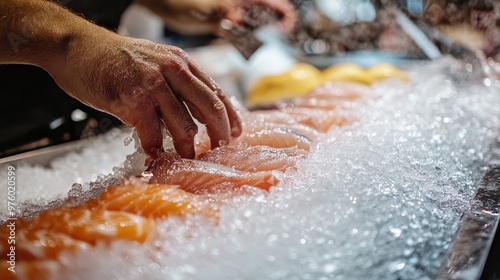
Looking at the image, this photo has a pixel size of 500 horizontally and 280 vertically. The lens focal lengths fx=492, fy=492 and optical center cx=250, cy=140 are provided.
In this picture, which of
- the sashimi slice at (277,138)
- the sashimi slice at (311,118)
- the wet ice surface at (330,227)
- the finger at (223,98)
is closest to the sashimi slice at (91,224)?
the wet ice surface at (330,227)

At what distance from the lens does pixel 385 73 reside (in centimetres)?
295

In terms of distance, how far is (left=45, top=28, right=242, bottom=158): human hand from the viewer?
1124 millimetres

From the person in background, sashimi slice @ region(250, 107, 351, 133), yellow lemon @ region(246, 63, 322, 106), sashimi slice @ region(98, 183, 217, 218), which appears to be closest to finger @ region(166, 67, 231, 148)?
the person in background

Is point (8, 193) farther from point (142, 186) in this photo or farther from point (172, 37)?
point (172, 37)

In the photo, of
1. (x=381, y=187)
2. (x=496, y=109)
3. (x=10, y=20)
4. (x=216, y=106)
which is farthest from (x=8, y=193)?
(x=496, y=109)

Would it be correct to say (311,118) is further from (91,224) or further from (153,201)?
(91,224)

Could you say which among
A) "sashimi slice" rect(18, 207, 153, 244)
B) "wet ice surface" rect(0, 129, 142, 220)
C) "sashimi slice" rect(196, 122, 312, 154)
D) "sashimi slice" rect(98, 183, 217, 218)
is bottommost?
"wet ice surface" rect(0, 129, 142, 220)

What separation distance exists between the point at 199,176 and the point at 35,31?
522mm

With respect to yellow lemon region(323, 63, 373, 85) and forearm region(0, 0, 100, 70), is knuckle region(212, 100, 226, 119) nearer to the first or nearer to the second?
forearm region(0, 0, 100, 70)

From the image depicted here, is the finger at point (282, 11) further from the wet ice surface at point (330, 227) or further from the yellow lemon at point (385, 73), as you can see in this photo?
the wet ice surface at point (330, 227)

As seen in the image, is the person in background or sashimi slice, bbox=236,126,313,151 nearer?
the person in background

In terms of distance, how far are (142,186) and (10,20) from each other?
1.67ft

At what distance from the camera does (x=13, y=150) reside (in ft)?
5.59

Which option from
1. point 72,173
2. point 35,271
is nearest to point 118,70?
Answer: point 35,271
